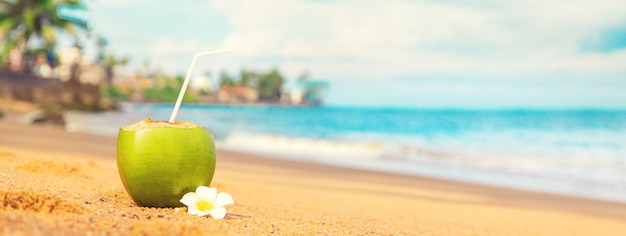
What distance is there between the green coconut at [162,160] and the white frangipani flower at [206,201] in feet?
0.35

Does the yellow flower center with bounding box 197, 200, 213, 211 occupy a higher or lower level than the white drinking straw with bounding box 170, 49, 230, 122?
lower

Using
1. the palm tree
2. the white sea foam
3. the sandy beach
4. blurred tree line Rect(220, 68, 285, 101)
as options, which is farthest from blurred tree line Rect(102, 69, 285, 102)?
the sandy beach

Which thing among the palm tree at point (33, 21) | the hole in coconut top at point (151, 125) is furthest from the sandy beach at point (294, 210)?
the palm tree at point (33, 21)

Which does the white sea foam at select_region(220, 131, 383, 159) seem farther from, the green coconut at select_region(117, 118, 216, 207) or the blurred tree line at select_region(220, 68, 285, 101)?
the blurred tree line at select_region(220, 68, 285, 101)

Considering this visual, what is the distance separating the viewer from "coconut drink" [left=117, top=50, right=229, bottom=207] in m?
3.12

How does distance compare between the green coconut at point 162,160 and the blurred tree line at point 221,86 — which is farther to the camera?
the blurred tree line at point 221,86

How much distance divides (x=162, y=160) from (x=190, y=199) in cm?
24

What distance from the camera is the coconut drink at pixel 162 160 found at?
10.2 feet

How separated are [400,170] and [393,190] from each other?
3865 mm

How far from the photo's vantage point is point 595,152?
61.2ft

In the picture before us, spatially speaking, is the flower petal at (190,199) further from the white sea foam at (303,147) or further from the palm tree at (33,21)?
the palm tree at (33,21)

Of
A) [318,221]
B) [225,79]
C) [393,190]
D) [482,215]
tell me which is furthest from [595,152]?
[225,79]

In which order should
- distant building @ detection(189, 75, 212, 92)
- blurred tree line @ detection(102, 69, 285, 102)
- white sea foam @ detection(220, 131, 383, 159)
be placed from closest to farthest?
white sea foam @ detection(220, 131, 383, 159) → blurred tree line @ detection(102, 69, 285, 102) → distant building @ detection(189, 75, 212, 92)

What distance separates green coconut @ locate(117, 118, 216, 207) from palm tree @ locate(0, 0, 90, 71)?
40328 millimetres
